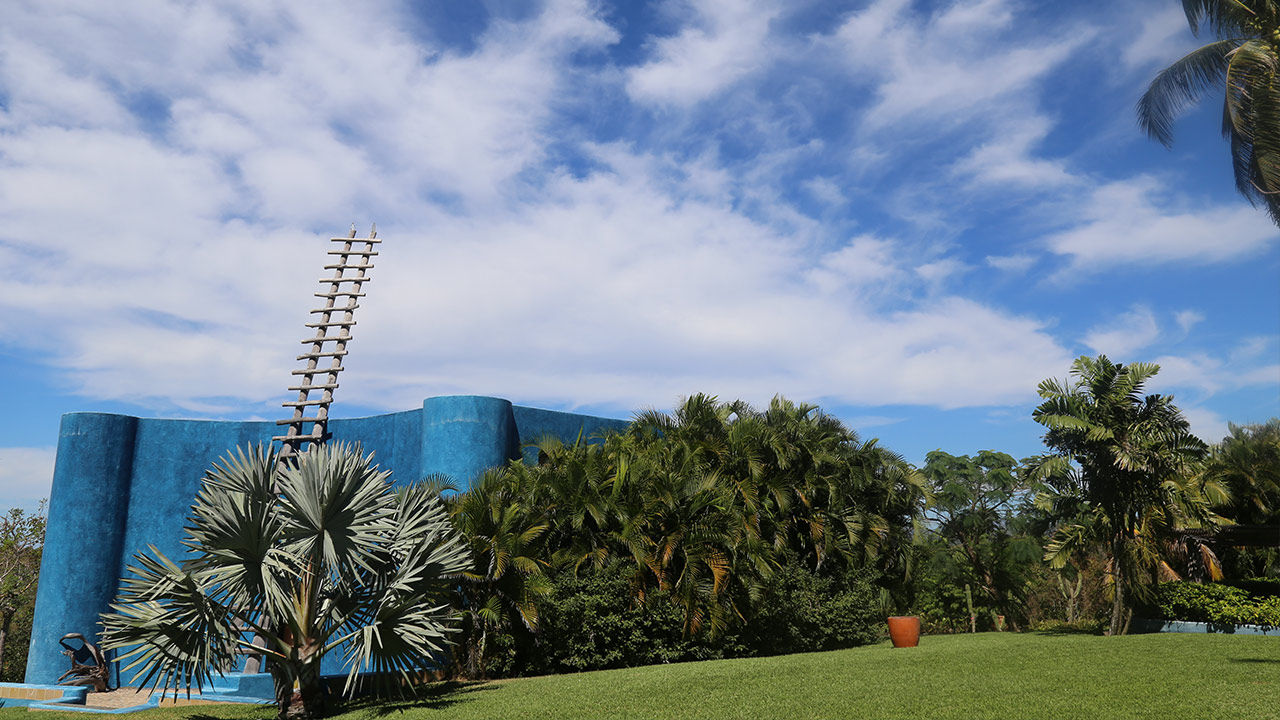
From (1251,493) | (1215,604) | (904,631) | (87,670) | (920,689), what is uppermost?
(1251,493)

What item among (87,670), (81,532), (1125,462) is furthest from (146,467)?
(1125,462)

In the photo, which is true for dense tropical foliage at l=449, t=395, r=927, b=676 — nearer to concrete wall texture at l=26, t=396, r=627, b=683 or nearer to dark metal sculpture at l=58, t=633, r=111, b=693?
concrete wall texture at l=26, t=396, r=627, b=683

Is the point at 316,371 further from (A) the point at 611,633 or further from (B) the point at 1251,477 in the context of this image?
(B) the point at 1251,477

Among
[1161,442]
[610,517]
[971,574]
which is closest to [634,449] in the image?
[610,517]

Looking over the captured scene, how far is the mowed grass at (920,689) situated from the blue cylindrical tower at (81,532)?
732cm

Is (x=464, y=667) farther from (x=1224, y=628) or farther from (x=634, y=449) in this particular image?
(x=1224, y=628)

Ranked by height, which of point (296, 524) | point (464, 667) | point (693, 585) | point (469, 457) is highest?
point (469, 457)

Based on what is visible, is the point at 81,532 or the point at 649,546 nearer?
the point at 649,546

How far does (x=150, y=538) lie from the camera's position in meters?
20.6

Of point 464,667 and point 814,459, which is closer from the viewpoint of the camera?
point 464,667

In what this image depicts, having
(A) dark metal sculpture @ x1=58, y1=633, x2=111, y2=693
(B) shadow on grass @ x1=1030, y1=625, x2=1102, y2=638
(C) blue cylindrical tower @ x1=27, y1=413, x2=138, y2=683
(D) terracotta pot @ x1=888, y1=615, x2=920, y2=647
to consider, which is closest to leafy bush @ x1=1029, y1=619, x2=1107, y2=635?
(B) shadow on grass @ x1=1030, y1=625, x2=1102, y2=638

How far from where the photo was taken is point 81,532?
65.0ft

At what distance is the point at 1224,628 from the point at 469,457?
17.3 metres

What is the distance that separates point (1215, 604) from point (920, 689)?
11.9 m
